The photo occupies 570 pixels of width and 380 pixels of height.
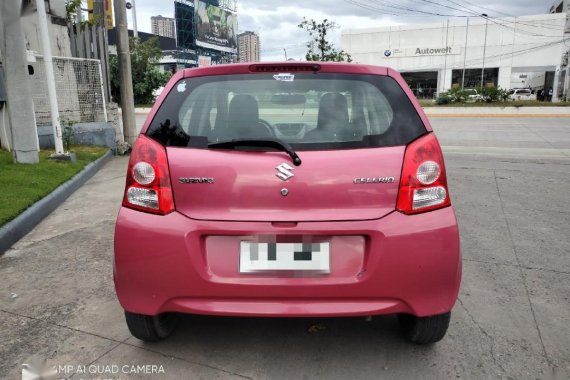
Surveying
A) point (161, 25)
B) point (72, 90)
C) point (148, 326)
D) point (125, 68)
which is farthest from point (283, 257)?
point (161, 25)

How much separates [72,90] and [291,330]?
8797 millimetres

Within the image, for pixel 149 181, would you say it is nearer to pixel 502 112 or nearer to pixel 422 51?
pixel 502 112

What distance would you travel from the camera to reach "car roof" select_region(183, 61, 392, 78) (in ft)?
8.38

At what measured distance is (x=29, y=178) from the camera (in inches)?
254

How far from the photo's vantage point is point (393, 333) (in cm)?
288

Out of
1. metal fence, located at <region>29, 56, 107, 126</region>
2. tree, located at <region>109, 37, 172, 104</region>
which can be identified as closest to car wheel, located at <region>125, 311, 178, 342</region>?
metal fence, located at <region>29, 56, 107, 126</region>

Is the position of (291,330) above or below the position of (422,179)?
below

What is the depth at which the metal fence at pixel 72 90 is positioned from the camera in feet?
30.9

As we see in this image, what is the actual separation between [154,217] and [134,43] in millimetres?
31984

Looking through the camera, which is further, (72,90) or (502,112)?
(502,112)

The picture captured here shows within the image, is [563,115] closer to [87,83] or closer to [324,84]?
A: [87,83]

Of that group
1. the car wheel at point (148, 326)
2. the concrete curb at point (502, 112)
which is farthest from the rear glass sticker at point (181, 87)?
the concrete curb at point (502, 112)

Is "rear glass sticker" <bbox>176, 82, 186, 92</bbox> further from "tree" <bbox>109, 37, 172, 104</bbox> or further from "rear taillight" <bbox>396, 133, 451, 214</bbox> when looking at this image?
"tree" <bbox>109, 37, 172, 104</bbox>

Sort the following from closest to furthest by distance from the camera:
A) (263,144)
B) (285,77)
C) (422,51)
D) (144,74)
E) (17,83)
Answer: (263,144)
(285,77)
(17,83)
(144,74)
(422,51)
